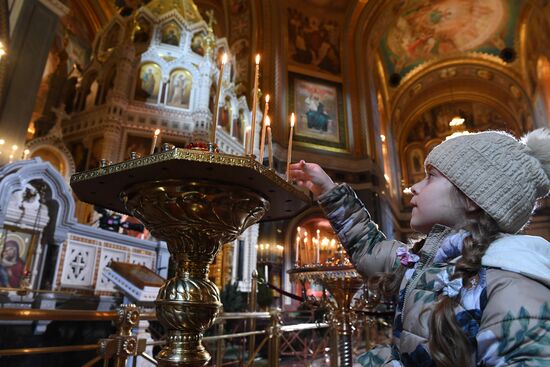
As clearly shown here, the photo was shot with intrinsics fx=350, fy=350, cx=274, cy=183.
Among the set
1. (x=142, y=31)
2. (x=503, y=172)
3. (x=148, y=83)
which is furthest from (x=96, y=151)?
(x=503, y=172)

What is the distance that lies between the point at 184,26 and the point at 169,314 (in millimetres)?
12451

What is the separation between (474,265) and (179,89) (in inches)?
447

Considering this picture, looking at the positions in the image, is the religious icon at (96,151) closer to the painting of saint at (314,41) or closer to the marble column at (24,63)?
the marble column at (24,63)

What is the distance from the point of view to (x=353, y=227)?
1.21 meters

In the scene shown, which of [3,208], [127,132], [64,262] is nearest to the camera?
[3,208]

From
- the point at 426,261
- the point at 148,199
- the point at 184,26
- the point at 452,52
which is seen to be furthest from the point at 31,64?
the point at 452,52

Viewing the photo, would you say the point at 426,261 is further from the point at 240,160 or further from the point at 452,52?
the point at 452,52

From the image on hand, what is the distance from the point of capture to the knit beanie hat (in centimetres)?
79

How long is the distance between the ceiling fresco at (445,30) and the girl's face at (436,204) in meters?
18.5

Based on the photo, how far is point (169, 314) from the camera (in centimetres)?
115

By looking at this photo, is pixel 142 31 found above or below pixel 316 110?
above

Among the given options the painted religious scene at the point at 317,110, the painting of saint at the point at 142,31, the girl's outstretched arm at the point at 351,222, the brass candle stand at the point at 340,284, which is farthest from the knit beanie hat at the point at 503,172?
the painted religious scene at the point at 317,110

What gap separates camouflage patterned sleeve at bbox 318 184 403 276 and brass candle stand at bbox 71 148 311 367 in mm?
121

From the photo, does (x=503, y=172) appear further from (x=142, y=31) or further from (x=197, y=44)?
(x=142, y=31)
